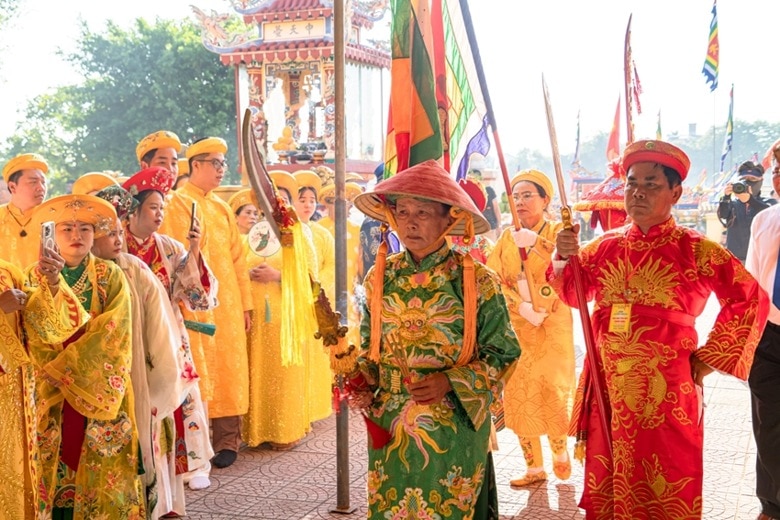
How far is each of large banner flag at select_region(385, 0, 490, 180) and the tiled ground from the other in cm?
188

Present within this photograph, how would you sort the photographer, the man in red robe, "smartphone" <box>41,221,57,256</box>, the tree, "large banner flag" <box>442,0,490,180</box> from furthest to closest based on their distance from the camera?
the tree, the photographer, "large banner flag" <box>442,0,490,180</box>, the man in red robe, "smartphone" <box>41,221,57,256</box>

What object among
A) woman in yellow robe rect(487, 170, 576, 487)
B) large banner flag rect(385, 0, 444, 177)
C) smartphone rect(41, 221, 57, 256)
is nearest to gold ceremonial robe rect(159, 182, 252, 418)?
woman in yellow robe rect(487, 170, 576, 487)

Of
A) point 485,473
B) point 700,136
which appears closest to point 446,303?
point 485,473

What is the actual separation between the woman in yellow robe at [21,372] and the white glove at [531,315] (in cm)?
280

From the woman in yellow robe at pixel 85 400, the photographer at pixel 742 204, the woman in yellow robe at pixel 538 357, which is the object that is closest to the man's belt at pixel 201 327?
the woman in yellow robe at pixel 85 400

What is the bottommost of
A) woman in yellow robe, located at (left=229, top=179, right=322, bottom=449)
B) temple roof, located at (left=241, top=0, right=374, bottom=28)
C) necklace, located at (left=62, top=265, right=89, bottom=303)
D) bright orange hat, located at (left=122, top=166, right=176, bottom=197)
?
woman in yellow robe, located at (left=229, top=179, right=322, bottom=449)

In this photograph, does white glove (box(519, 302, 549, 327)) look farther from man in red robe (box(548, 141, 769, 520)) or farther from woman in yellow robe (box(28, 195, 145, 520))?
woman in yellow robe (box(28, 195, 145, 520))

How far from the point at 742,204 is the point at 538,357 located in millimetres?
4428

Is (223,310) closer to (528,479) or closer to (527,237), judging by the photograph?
(527,237)

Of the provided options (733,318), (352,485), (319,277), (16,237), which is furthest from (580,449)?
(16,237)

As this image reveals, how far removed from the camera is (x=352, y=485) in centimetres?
514

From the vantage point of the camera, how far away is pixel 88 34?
101 feet

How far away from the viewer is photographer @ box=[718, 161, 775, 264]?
7.79 meters

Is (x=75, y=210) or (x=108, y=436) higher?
(x=75, y=210)
